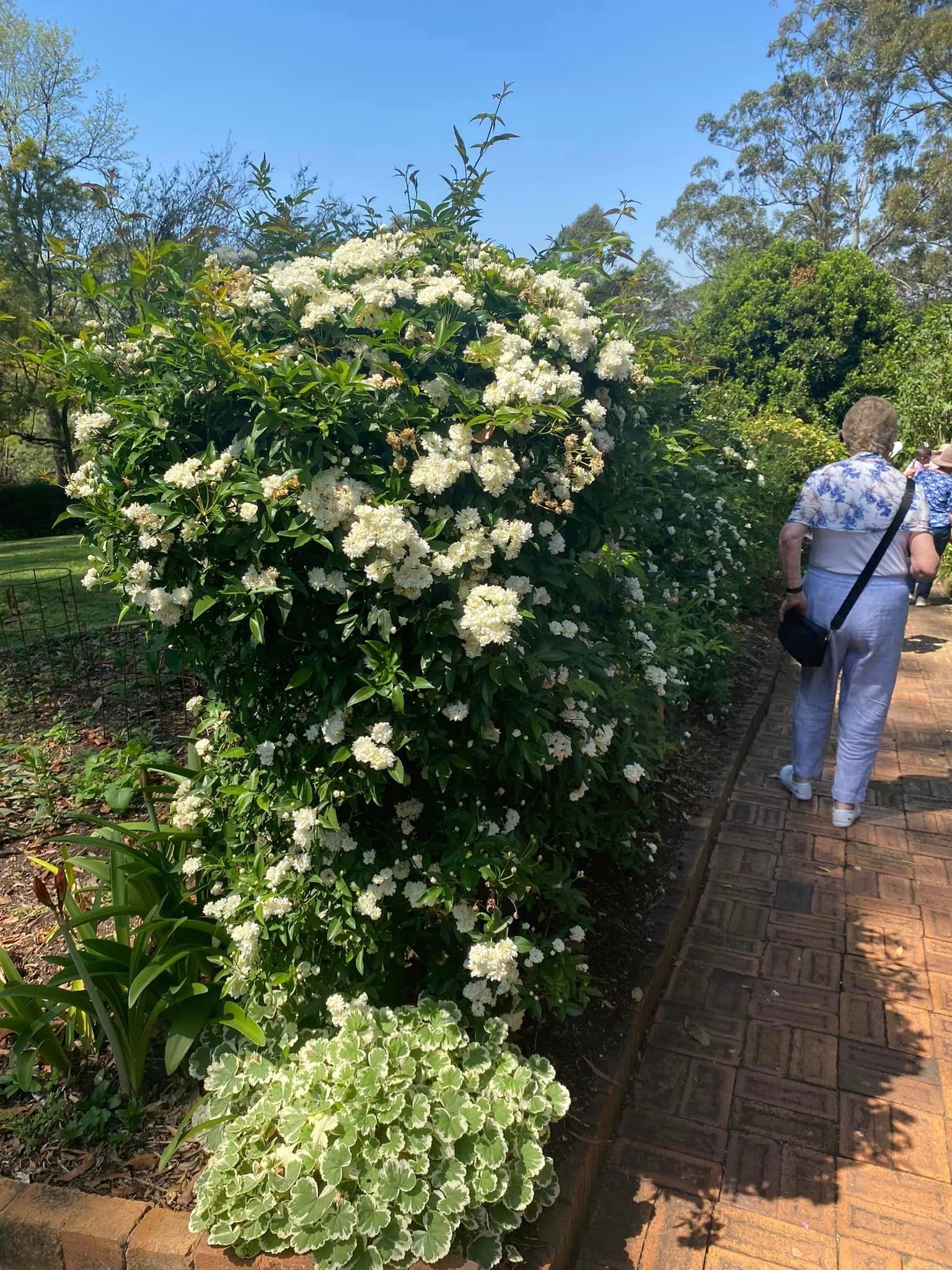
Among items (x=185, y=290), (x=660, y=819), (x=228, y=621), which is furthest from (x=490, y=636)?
(x=660, y=819)

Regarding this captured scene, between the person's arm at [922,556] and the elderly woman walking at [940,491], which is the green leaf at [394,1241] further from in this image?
the elderly woman walking at [940,491]

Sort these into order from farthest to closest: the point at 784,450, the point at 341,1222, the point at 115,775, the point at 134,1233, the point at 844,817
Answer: the point at 784,450 < the point at 844,817 < the point at 115,775 < the point at 134,1233 < the point at 341,1222

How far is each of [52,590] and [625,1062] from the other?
6228 millimetres

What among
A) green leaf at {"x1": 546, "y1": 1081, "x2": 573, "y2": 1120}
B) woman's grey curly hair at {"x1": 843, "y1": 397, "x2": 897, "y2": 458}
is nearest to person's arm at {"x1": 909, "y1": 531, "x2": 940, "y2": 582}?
woman's grey curly hair at {"x1": 843, "y1": 397, "x2": 897, "y2": 458}

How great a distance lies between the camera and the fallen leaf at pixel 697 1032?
2.62 m

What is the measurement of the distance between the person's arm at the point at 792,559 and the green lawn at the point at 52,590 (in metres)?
2.81

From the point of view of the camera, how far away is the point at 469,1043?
6.39ft

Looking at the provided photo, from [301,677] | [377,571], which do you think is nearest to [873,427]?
[377,571]

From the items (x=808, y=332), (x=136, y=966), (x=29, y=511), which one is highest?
(x=808, y=332)

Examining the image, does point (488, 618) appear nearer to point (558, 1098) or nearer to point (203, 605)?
point (203, 605)

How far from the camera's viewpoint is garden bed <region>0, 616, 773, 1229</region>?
6.33 ft

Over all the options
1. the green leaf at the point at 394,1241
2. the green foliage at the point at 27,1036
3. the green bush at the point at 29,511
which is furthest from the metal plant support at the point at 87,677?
the green bush at the point at 29,511

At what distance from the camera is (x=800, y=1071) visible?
8.26 feet

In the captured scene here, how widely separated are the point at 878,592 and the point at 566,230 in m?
2.03
